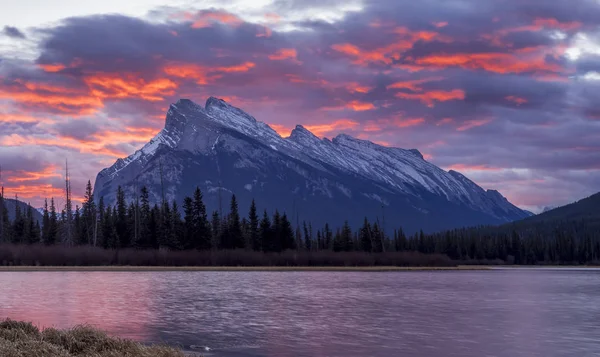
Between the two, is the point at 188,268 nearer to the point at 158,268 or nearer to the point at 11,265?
the point at 158,268

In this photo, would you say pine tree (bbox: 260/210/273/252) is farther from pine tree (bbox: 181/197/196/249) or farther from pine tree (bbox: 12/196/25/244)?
pine tree (bbox: 12/196/25/244)

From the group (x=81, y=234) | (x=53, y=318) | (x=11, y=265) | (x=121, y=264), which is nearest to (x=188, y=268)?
(x=121, y=264)

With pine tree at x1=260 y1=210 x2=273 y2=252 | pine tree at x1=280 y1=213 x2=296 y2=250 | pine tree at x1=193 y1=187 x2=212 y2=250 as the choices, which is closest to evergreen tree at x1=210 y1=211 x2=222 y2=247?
pine tree at x1=193 y1=187 x2=212 y2=250

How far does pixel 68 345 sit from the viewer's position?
24406 mm

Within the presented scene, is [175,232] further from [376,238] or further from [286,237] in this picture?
[376,238]

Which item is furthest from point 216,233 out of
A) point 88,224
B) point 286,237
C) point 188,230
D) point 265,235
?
point 88,224

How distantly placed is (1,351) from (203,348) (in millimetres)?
8932

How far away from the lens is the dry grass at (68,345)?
2195cm

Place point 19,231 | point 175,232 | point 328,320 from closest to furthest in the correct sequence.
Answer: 1. point 328,320
2. point 175,232
3. point 19,231

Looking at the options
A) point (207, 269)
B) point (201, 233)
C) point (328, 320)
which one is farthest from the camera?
point (201, 233)

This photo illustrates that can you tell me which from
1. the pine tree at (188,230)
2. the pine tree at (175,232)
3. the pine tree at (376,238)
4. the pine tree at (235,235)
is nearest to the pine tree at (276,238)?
the pine tree at (235,235)

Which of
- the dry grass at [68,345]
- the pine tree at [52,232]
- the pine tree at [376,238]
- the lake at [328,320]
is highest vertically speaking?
the pine tree at [52,232]

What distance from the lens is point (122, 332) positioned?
32.8 meters

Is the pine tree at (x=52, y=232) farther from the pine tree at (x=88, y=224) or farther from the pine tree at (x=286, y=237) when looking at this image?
the pine tree at (x=286, y=237)
